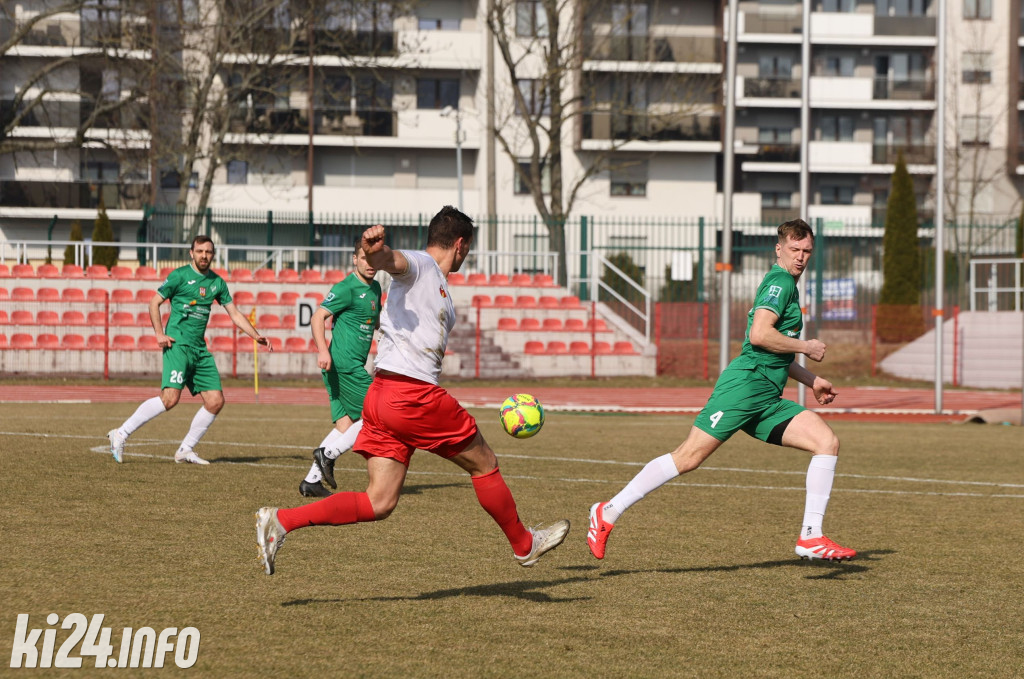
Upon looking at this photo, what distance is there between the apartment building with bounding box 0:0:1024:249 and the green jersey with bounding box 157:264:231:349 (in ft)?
108

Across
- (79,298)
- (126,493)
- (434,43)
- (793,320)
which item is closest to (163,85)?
(79,298)

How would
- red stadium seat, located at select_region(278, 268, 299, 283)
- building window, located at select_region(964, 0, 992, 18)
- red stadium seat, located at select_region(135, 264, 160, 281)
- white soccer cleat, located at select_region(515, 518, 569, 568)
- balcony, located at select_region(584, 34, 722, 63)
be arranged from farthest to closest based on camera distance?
1. building window, located at select_region(964, 0, 992, 18)
2. balcony, located at select_region(584, 34, 722, 63)
3. red stadium seat, located at select_region(278, 268, 299, 283)
4. red stadium seat, located at select_region(135, 264, 160, 281)
5. white soccer cleat, located at select_region(515, 518, 569, 568)

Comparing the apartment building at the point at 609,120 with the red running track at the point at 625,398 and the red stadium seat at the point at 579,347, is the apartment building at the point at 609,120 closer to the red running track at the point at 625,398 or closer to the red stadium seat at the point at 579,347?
the red stadium seat at the point at 579,347

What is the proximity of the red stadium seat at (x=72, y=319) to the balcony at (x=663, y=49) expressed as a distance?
26638mm

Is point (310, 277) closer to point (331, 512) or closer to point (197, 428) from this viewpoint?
point (197, 428)

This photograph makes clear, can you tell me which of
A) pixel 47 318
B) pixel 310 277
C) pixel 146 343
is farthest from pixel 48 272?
pixel 310 277

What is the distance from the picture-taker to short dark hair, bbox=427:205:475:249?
Answer: 5.96m

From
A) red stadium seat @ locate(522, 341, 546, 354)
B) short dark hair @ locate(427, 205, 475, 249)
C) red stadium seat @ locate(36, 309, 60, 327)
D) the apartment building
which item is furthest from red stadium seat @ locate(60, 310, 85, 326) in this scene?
short dark hair @ locate(427, 205, 475, 249)

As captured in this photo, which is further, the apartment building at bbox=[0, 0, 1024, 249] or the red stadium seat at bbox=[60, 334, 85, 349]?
the apartment building at bbox=[0, 0, 1024, 249]

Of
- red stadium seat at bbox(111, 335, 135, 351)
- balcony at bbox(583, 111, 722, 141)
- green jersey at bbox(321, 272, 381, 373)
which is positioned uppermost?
balcony at bbox(583, 111, 722, 141)

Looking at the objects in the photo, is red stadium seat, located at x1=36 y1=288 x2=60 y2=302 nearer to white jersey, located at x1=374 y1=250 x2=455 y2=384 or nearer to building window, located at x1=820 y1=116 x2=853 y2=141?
white jersey, located at x1=374 y1=250 x2=455 y2=384

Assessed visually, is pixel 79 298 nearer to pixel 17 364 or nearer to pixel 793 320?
pixel 17 364

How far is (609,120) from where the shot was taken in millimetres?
52375

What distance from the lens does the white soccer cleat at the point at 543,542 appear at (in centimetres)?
646
